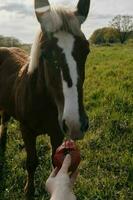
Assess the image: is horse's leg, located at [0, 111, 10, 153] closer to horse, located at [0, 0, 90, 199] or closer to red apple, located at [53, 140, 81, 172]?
horse, located at [0, 0, 90, 199]

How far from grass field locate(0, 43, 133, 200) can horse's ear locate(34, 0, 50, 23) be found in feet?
8.15

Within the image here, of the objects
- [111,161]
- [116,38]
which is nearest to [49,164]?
[111,161]

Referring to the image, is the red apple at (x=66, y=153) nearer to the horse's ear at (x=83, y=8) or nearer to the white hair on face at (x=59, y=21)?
the white hair on face at (x=59, y=21)

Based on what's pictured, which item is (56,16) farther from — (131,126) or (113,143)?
(131,126)

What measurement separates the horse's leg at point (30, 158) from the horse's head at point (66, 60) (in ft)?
4.25

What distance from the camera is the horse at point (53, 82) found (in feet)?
12.7

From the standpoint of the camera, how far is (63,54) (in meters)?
3.95

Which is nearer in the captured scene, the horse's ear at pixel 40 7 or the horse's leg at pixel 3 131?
the horse's ear at pixel 40 7

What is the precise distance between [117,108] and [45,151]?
6.85 ft

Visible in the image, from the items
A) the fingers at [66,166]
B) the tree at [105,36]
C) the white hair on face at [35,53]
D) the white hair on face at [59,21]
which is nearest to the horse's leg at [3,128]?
the white hair on face at [35,53]

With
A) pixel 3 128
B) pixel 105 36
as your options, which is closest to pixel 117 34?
pixel 105 36

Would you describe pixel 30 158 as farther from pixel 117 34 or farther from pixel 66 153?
pixel 117 34

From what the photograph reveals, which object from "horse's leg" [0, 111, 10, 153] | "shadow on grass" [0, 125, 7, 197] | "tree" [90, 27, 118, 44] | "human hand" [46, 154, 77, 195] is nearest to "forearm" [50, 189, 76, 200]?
"human hand" [46, 154, 77, 195]

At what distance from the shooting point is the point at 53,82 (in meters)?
4.21
